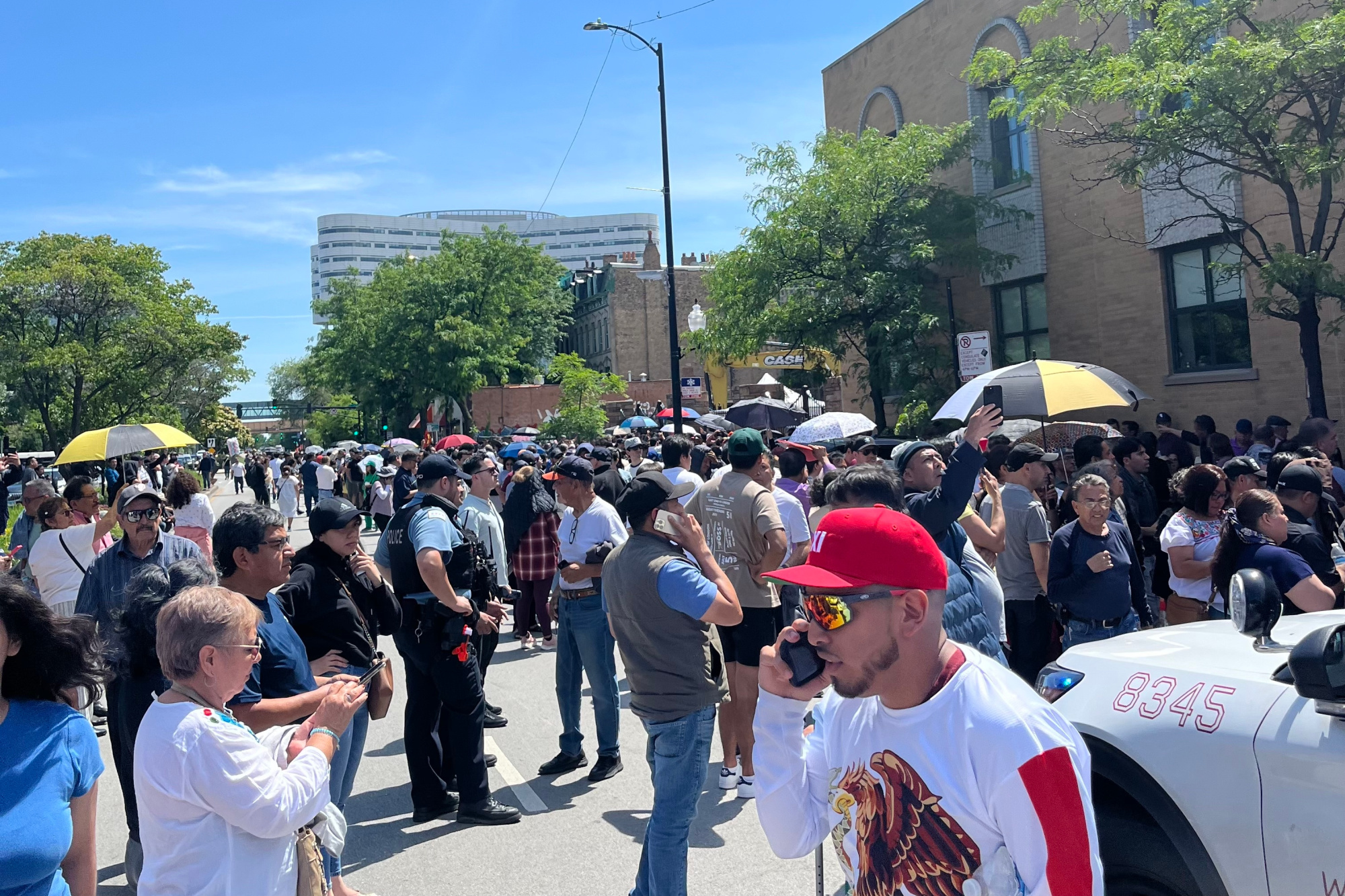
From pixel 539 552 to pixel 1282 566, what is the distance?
6928mm

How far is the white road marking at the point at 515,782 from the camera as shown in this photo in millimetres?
6152

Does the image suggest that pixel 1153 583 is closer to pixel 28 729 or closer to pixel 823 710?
pixel 823 710

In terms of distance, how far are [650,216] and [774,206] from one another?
6916 inches

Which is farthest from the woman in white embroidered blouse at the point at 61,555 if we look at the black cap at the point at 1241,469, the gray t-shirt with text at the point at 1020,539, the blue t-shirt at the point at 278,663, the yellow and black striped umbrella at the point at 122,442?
the black cap at the point at 1241,469

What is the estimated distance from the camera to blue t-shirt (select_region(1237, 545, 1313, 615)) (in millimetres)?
4918

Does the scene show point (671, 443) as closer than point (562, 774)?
No

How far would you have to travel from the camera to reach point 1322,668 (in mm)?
2633

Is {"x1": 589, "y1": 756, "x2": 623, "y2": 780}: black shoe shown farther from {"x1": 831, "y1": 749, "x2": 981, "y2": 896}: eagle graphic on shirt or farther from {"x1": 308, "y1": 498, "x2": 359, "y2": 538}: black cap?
{"x1": 831, "y1": 749, "x2": 981, "y2": 896}: eagle graphic on shirt

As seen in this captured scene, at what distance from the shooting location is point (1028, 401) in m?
10.9

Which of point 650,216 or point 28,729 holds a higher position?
point 650,216

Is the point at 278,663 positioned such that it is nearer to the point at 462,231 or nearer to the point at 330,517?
the point at 330,517

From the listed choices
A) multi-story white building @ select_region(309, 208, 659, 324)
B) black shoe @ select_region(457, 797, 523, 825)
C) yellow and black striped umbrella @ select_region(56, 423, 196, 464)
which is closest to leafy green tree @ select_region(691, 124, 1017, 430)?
yellow and black striped umbrella @ select_region(56, 423, 196, 464)

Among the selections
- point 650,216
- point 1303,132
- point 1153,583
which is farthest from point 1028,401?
point 650,216

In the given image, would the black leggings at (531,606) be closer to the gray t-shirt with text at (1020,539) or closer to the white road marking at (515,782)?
the white road marking at (515,782)
